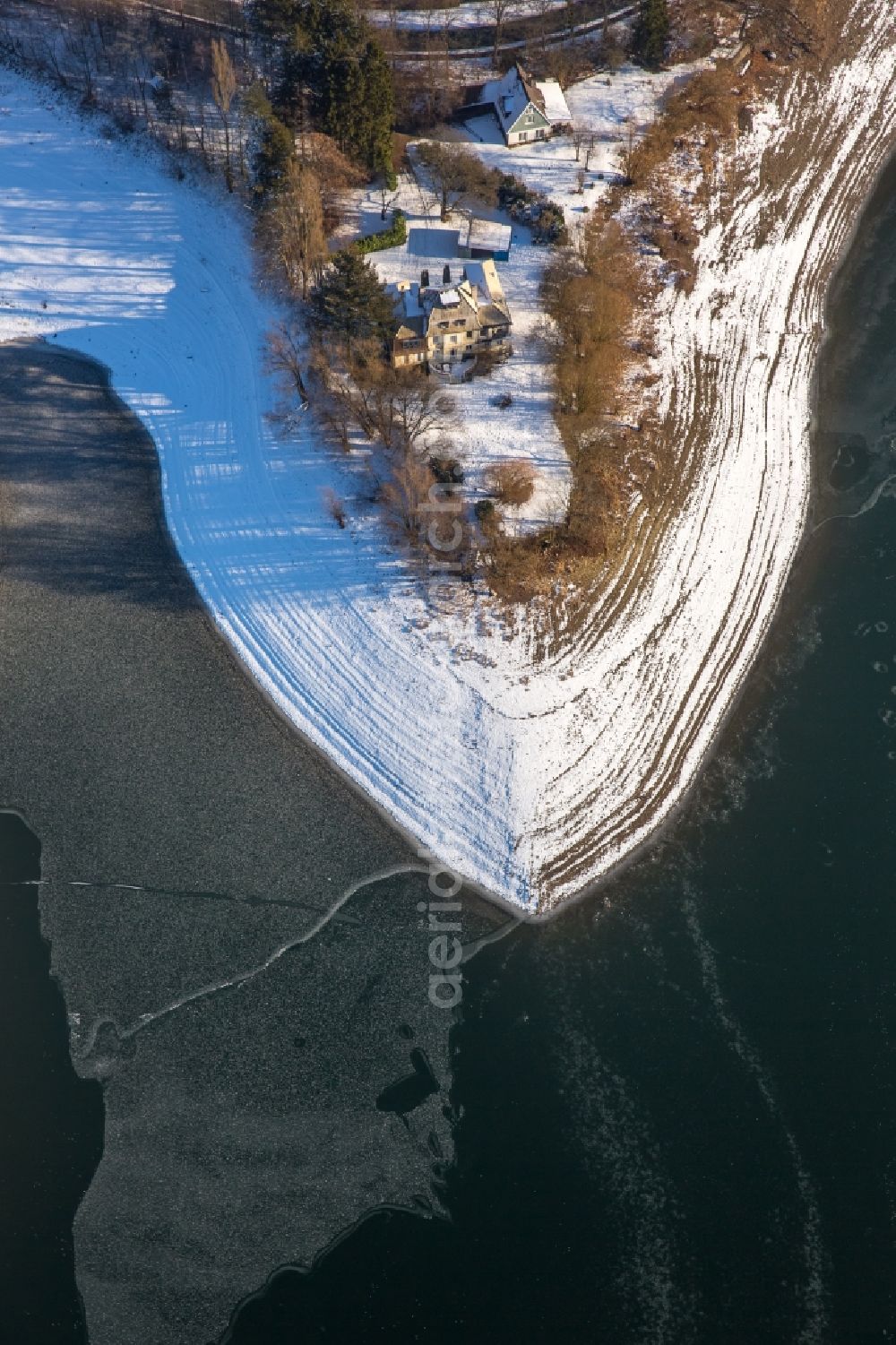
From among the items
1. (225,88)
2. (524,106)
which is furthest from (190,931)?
(524,106)

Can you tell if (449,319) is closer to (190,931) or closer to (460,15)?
(460,15)

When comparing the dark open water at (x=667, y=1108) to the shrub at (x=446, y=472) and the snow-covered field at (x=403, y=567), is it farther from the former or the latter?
the shrub at (x=446, y=472)

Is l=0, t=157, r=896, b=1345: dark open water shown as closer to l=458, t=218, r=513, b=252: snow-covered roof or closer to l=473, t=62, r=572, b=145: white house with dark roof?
l=458, t=218, r=513, b=252: snow-covered roof

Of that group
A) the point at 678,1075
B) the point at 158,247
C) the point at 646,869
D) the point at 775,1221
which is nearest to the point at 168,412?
the point at 158,247

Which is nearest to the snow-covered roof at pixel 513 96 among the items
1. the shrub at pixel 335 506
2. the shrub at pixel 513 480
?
the shrub at pixel 513 480

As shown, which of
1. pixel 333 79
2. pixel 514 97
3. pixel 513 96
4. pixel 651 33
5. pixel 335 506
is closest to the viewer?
pixel 335 506
